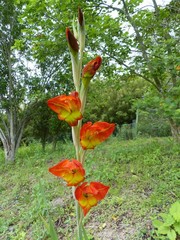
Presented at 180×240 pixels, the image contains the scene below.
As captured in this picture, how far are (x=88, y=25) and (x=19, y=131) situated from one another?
2.92 meters

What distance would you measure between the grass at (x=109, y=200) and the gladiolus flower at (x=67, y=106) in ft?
2.85

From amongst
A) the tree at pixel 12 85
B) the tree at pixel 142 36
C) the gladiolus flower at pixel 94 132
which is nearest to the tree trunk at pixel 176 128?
the tree at pixel 142 36

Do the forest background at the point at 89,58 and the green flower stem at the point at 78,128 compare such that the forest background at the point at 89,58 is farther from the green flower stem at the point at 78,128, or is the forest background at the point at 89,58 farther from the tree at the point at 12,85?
the green flower stem at the point at 78,128

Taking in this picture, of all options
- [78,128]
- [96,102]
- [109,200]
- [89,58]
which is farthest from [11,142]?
[78,128]

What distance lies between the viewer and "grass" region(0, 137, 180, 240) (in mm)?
1828

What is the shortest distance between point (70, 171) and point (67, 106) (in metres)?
0.18

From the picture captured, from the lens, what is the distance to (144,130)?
22.9 ft

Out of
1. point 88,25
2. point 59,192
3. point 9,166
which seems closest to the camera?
point 59,192

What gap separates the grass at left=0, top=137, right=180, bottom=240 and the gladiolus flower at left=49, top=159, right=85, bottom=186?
795mm

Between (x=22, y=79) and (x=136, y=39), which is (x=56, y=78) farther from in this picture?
(x=136, y=39)

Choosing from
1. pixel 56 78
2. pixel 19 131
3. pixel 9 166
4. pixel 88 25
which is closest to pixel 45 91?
pixel 56 78

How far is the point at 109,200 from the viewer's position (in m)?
2.17

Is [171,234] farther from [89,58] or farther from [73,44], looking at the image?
[89,58]

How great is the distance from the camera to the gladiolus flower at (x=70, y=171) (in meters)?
0.59
